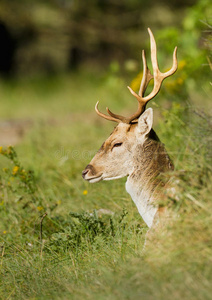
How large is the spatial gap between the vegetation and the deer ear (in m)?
0.30

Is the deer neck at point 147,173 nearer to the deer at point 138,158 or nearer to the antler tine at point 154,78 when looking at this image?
the deer at point 138,158

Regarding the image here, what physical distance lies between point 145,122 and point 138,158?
27 centimetres

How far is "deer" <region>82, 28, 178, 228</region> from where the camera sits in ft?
11.3

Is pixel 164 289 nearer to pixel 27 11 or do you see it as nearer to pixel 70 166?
pixel 70 166

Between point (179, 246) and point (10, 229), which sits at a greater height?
point (179, 246)

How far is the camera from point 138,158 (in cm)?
354

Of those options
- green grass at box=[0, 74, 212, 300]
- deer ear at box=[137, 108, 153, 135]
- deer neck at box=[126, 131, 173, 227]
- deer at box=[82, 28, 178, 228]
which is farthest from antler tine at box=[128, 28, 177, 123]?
green grass at box=[0, 74, 212, 300]

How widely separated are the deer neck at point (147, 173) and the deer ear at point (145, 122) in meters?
0.09

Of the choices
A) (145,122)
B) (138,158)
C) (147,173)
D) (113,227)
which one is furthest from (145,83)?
(113,227)

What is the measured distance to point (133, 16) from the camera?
1539 cm

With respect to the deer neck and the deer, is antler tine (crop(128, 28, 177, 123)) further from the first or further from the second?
the deer neck

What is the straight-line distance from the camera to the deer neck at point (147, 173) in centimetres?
341

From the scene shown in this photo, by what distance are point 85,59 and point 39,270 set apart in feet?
55.4

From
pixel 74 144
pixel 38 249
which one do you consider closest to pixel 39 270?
pixel 38 249
